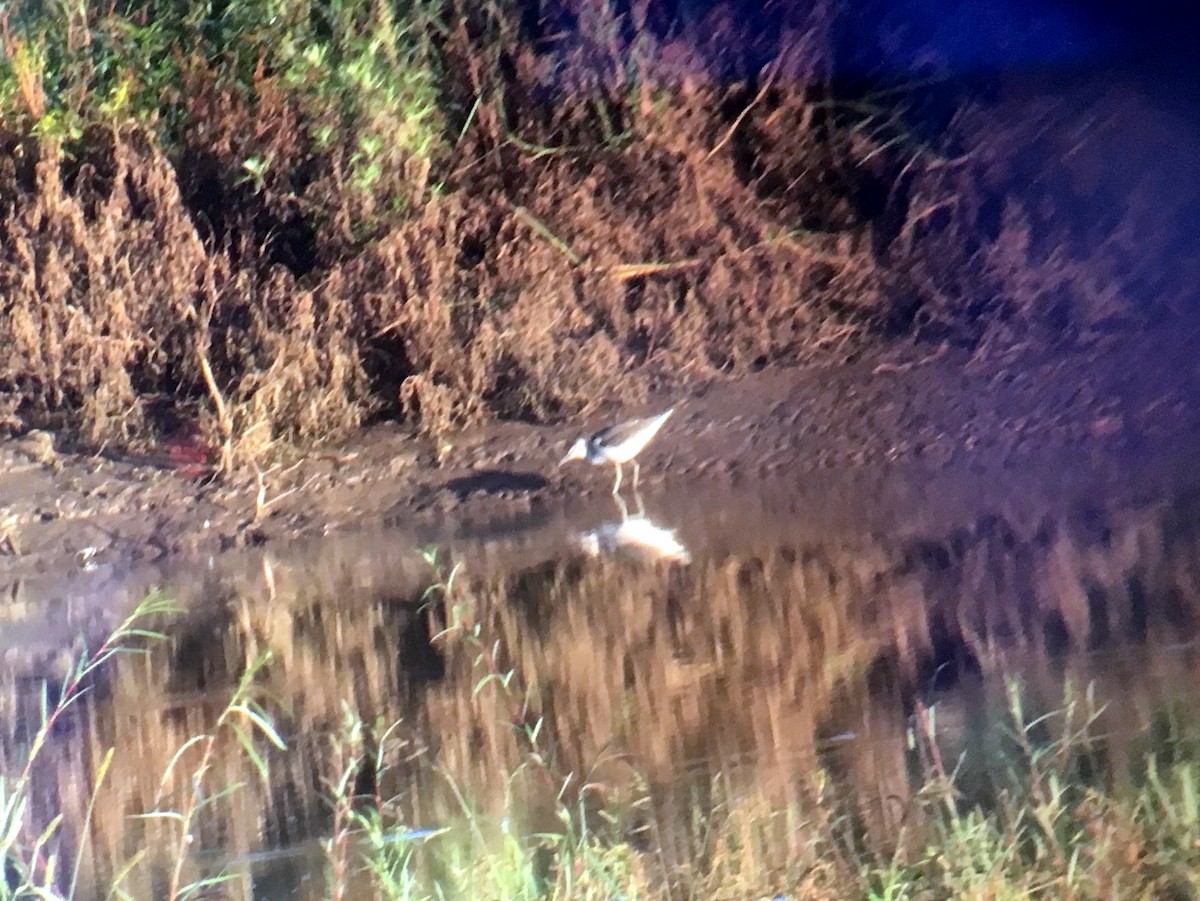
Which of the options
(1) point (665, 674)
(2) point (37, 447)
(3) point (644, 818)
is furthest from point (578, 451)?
(3) point (644, 818)

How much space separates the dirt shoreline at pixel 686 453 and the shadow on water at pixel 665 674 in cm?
61

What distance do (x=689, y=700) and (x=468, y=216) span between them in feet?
14.7

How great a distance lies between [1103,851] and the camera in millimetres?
2697

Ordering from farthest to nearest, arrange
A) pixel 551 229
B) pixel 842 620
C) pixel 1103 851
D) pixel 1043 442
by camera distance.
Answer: pixel 551 229 < pixel 1043 442 < pixel 842 620 < pixel 1103 851

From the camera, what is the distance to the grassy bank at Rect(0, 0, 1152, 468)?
723 centimetres

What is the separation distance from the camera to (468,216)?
773 cm

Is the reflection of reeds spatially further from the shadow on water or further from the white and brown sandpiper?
the white and brown sandpiper

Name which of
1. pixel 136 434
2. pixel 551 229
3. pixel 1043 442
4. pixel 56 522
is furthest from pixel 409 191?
pixel 1043 442

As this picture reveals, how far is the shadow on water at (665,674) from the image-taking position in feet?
11.2

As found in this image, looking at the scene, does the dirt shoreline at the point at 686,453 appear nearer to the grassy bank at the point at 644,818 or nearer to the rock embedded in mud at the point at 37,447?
the rock embedded in mud at the point at 37,447

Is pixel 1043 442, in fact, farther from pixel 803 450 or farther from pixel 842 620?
pixel 842 620

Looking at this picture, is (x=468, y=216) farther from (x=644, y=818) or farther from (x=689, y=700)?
(x=644, y=818)

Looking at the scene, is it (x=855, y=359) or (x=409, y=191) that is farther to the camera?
(x=409, y=191)

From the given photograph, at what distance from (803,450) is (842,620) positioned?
2205 mm
